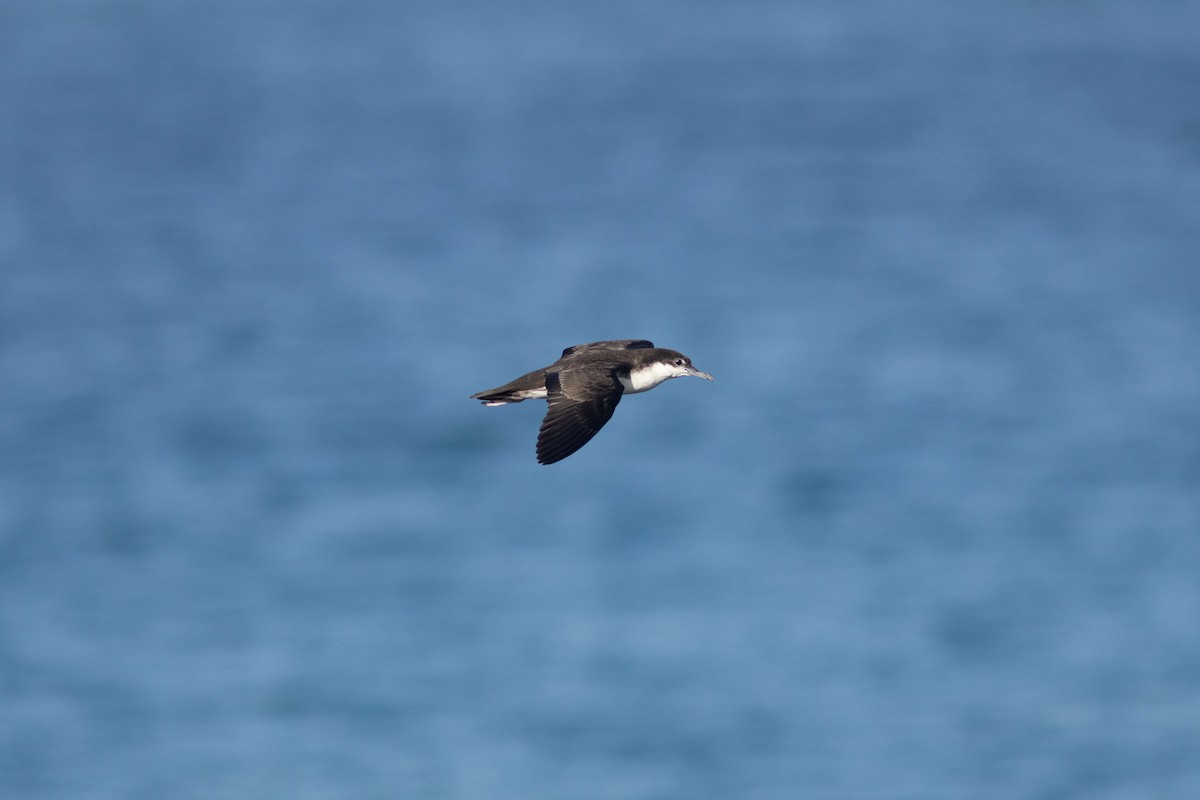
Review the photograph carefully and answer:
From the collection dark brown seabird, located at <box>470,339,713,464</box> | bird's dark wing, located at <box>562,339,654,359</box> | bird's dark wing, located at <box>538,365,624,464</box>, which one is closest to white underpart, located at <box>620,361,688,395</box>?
dark brown seabird, located at <box>470,339,713,464</box>

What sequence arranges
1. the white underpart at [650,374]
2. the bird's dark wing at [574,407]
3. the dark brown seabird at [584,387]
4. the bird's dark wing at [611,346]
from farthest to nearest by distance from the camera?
the bird's dark wing at [611,346] < the white underpart at [650,374] < the dark brown seabird at [584,387] < the bird's dark wing at [574,407]

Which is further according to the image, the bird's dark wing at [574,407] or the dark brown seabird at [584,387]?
the dark brown seabird at [584,387]

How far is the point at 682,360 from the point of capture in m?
13.3

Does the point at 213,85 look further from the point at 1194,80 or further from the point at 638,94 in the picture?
the point at 1194,80

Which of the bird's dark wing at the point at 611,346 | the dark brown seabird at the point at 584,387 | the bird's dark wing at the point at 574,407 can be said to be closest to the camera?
the bird's dark wing at the point at 574,407

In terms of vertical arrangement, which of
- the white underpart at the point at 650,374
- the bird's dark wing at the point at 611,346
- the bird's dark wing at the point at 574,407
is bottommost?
the bird's dark wing at the point at 574,407

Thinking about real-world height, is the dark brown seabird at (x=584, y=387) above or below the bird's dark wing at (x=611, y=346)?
below

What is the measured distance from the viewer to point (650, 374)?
13.2m

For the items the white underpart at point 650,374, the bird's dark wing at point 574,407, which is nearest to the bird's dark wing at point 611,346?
the white underpart at point 650,374

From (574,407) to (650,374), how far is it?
3.65ft

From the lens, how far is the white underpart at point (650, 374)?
1312cm

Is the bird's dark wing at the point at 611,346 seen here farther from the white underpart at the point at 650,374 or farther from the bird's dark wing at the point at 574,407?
the bird's dark wing at the point at 574,407

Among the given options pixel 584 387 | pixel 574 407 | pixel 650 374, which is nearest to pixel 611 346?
pixel 650 374

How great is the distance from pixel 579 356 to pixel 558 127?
1786 inches
